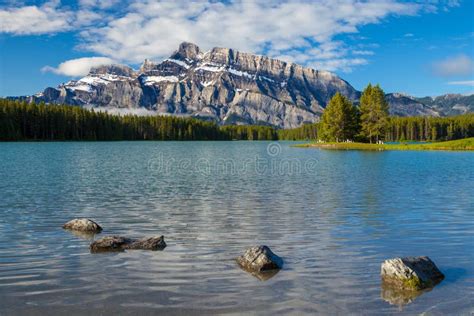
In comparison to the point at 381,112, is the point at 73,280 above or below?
below

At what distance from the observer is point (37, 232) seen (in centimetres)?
2300

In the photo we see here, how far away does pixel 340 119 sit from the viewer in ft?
452

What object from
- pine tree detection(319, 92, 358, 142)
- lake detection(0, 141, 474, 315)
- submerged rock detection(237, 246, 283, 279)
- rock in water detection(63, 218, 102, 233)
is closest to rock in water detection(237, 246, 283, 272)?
submerged rock detection(237, 246, 283, 279)

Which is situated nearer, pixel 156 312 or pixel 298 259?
pixel 156 312

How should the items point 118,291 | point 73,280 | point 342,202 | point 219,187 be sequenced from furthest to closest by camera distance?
point 219,187 < point 342,202 < point 73,280 < point 118,291

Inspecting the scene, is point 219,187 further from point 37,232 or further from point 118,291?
point 118,291

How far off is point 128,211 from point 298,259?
15674 millimetres

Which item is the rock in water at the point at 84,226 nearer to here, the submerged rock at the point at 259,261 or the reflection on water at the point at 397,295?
the submerged rock at the point at 259,261

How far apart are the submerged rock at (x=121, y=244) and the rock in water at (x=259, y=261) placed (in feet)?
15.0

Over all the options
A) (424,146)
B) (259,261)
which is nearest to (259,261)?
(259,261)

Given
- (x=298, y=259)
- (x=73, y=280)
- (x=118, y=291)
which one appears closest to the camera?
(x=118, y=291)

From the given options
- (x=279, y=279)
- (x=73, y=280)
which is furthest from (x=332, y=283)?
(x=73, y=280)

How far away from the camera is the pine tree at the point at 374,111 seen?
427 feet

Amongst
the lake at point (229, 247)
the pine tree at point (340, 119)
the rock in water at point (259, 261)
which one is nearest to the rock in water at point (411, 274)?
the lake at point (229, 247)
